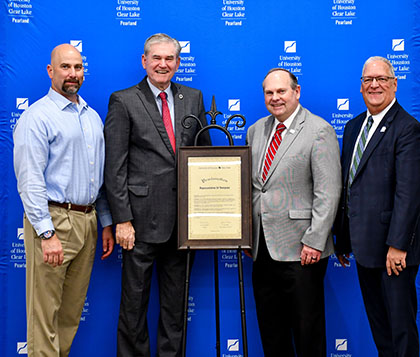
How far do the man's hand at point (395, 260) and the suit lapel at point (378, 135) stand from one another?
1.38 feet

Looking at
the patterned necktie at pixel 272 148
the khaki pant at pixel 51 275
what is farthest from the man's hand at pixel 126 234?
the patterned necktie at pixel 272 148

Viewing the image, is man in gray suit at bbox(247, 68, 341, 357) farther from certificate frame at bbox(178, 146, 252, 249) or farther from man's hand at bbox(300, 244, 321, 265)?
certificate frame at bbox(178, 146, 252, 249)

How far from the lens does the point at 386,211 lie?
2.20 metres

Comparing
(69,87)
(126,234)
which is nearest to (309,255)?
(126,234)

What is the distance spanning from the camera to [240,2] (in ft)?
9.44

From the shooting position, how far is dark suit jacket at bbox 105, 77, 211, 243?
2.42 metres

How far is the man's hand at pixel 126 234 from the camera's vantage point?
2.41 metres

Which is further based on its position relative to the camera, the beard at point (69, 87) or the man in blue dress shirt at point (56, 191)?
the beard at point (69, 87)

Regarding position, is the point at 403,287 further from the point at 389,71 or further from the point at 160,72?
the point at 160,72

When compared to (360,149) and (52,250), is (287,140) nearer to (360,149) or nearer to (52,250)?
(360,149)

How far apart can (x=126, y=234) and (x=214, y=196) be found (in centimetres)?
55

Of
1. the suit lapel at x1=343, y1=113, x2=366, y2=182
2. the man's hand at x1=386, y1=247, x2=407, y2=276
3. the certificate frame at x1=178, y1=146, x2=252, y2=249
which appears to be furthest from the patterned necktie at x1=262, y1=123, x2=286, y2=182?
the man's hand at x1=386, y1=247, x2=407, y2=276

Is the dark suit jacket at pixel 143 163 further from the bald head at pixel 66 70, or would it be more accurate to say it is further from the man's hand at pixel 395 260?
the man's hand at pixel 395 260

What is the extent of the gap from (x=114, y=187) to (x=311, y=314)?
1272mm
